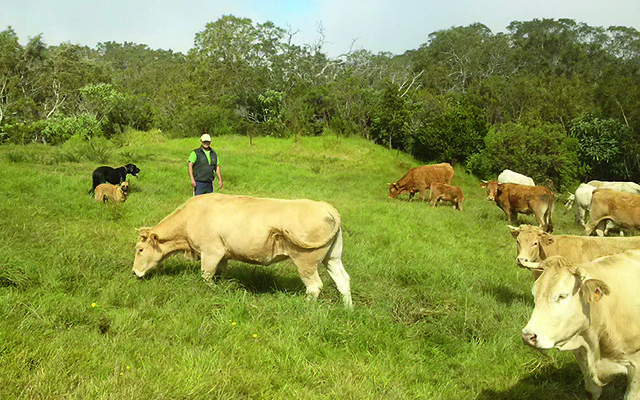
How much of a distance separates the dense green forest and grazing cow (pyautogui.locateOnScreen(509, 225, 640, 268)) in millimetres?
18684

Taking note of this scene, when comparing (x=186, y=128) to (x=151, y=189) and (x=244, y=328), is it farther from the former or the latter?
(x=244, y=328)

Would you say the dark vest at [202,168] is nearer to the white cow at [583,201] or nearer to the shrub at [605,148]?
the white cow at [583,201]

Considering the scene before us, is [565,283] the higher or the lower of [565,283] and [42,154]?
the higher

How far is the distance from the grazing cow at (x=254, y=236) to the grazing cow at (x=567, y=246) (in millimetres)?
2226

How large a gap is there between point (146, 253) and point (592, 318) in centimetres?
478

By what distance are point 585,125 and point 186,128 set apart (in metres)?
24.0

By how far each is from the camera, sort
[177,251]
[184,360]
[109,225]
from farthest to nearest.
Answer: [109,225], [177,251], [184,360]

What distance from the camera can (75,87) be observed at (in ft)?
113

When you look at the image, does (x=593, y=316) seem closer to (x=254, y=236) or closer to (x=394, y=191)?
(x=254, y=236)

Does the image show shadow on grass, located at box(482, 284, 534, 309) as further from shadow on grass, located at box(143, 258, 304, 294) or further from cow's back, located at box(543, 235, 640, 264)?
shadow on grass, located at box(143, 258, 304, 294)

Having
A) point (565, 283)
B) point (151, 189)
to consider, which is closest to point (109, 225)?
point (151, 189)

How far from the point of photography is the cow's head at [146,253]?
559 centimetres

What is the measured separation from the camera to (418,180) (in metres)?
17.0

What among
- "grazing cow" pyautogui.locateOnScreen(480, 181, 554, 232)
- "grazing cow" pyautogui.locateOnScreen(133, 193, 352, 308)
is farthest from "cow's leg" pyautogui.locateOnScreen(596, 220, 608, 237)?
"grazing cow" pyautogui.locateOnScreen(133, 193, 352, 308)
